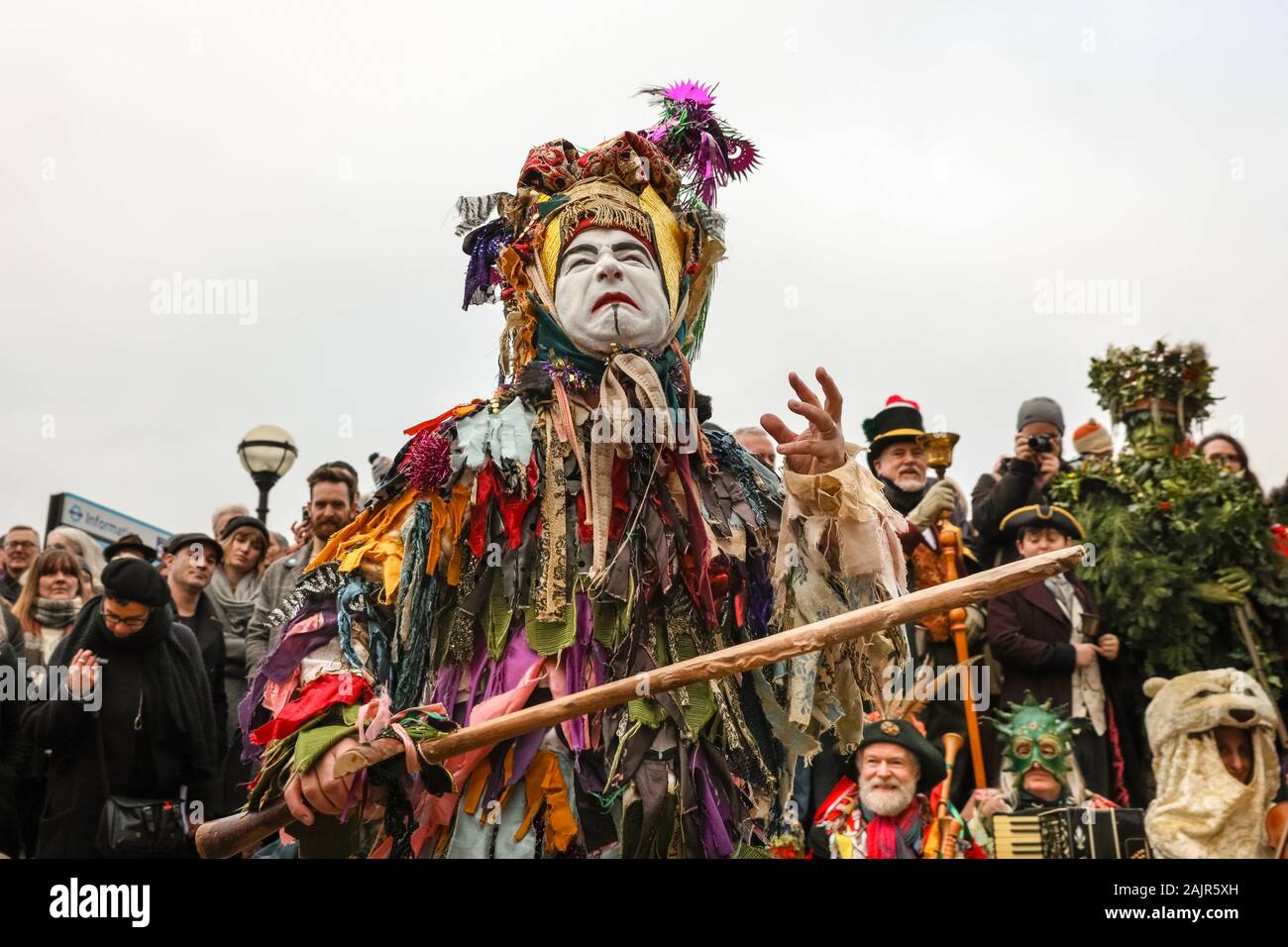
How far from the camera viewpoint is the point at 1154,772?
6.09m

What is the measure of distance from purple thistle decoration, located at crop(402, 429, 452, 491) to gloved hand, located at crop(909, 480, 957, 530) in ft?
10.2

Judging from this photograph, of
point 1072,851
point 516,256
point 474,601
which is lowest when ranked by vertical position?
point 1072,851

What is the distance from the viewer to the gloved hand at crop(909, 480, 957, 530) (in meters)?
6.37

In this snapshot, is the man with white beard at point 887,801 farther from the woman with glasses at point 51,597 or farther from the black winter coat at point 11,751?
the woman with glasses at point 51,597

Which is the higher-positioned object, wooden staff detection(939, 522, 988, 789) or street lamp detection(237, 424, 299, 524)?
street lamp detection(237, 424, 299, 524)

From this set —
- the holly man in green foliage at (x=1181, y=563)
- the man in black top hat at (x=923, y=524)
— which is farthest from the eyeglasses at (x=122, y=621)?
the holly man in green foliage at (x=1181, y=563)

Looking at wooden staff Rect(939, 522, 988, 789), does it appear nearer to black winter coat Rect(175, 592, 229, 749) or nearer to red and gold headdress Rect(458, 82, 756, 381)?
red and gold headdress Rect(458, 82, 756, 381)

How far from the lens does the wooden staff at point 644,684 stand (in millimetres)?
3059

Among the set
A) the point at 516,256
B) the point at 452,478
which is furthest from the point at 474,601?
the point at 516,256

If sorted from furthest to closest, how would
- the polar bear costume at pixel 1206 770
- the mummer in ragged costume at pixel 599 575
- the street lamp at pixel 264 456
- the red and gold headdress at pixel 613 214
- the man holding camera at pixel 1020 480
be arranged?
the street lamp at pixel 264 456
the man holding camera at pixel 1020 480
the polar bear costume at pixel 1206 770
the red and gold headdress at pixel 613 214
the mummer in ragged costume at pixel 599 575

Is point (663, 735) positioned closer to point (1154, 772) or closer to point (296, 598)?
point (296, 598)

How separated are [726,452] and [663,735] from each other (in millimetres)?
839

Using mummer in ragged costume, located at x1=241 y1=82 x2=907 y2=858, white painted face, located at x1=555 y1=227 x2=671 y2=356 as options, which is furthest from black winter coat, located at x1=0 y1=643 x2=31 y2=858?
white painted face, located at x1=555 y1=227 x2=671 y2=356

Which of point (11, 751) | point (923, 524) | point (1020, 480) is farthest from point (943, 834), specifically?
point (11, 751)
